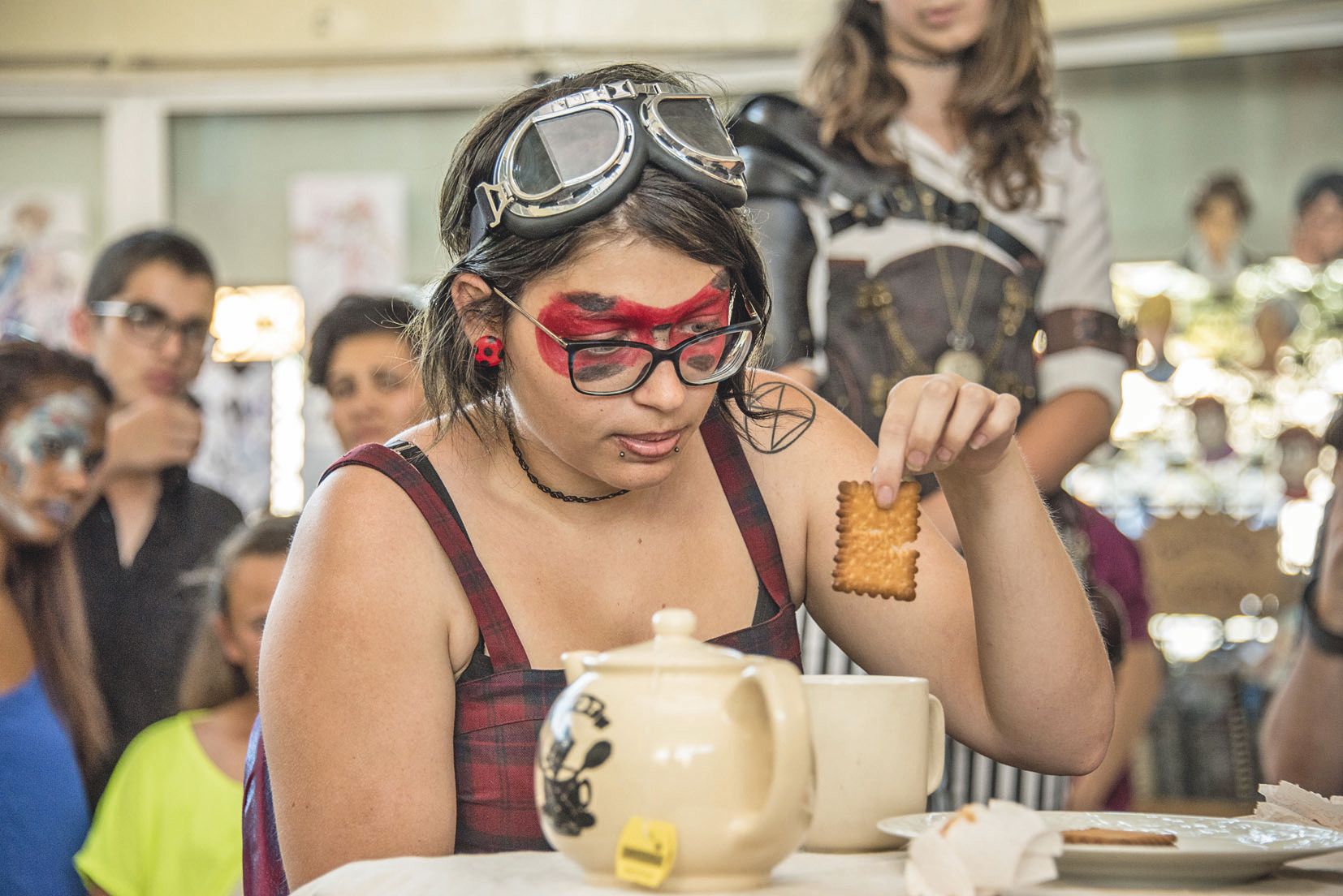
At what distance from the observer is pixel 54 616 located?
2.40 meters

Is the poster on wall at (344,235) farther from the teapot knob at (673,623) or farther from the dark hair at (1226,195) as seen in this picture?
the teapot knob at (673,623)

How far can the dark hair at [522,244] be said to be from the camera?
1190 millimetres

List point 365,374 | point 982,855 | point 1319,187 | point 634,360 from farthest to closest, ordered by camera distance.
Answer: point 1319,187
point 365,374
point 634,360
point 982,855

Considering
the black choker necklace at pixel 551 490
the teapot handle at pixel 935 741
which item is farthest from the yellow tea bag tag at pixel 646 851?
the black choker necklace at pixel 551 490

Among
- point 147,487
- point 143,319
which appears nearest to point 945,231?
point 147,487

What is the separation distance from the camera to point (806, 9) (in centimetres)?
550

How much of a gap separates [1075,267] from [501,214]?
129 centimetres

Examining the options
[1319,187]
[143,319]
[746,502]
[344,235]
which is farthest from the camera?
[344,235]

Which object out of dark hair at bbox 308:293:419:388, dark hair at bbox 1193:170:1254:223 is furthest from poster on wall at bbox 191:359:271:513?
dark hair at bbox 1193:170:1254:223

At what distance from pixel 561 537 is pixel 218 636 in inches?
53.1

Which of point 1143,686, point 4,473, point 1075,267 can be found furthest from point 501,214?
point 1143,686

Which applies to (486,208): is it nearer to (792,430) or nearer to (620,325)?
(620,325)

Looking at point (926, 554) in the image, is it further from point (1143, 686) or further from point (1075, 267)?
point (1143, 686)

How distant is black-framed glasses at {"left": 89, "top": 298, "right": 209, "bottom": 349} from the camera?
314cm
